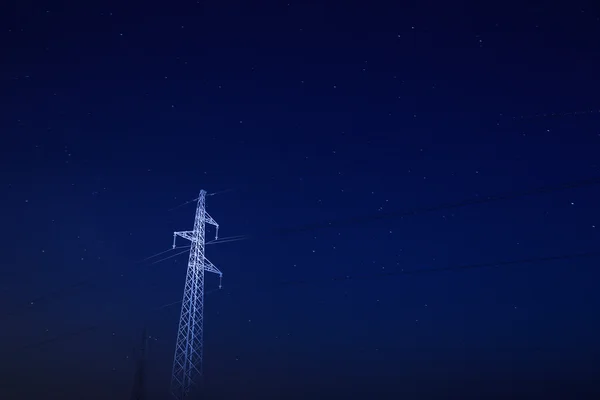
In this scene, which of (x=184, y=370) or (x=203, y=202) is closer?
(x=184, y=370)

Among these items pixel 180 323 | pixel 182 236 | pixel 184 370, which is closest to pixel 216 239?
pixel 182 236

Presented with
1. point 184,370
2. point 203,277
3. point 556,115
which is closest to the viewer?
point 556,115

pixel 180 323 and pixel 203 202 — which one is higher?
pixel 203 202

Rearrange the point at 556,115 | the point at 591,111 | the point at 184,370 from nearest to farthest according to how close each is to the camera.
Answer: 1. the point at 591,111
2. the point at 556,115
3. the point at 184,370

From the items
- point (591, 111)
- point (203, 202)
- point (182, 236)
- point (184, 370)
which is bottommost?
point (184, 370)

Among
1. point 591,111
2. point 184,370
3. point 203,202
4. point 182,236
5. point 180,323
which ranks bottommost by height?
point 184,370

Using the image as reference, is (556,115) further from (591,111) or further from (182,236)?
(182,236)

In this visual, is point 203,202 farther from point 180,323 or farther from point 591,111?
point 591,111

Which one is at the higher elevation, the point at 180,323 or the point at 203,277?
the point at 203,277

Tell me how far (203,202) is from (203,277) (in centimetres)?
276

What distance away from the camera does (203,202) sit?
1753 centimetres

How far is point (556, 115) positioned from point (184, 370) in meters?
13.7

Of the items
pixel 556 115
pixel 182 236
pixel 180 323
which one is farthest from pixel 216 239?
pixel 556 115

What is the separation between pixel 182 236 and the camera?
17344mm
